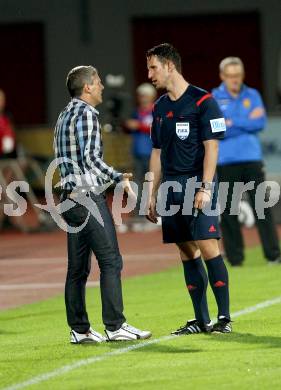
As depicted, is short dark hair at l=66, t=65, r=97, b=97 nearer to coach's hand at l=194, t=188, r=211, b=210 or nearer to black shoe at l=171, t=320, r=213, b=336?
coach's hand at l=194, t=188, r=211, b=210

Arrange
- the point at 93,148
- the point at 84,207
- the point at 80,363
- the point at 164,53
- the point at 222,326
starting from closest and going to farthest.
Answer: the point at 80,363 → the point at 93,148 → the point at 84,207 → the point at 164,53 → the point at 222,326

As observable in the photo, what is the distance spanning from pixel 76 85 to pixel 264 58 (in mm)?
21475

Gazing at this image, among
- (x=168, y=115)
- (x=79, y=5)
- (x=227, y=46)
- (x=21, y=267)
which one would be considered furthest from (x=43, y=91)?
(x=168, y=115)

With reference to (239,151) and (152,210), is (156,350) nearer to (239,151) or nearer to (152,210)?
(152,210)

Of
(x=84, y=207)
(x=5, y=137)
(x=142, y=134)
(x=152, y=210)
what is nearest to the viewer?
(x=84, y=207)

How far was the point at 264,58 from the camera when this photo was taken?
31.4 meters

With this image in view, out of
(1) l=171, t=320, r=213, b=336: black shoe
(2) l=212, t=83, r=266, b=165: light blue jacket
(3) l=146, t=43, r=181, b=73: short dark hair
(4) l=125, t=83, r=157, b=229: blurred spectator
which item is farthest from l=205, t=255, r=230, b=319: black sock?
(4) l=125, t=83, r=157, b=229: blurred spectator

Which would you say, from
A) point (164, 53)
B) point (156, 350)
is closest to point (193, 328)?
point (156, 350)

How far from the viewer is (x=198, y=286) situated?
10734 millimetres

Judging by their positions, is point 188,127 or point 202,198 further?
point 188,127

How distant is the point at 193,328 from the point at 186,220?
0.84m

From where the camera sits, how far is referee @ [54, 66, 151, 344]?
1017cm

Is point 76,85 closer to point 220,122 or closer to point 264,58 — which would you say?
point 220,122

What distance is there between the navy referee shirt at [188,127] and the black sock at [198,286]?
0.72 metres
